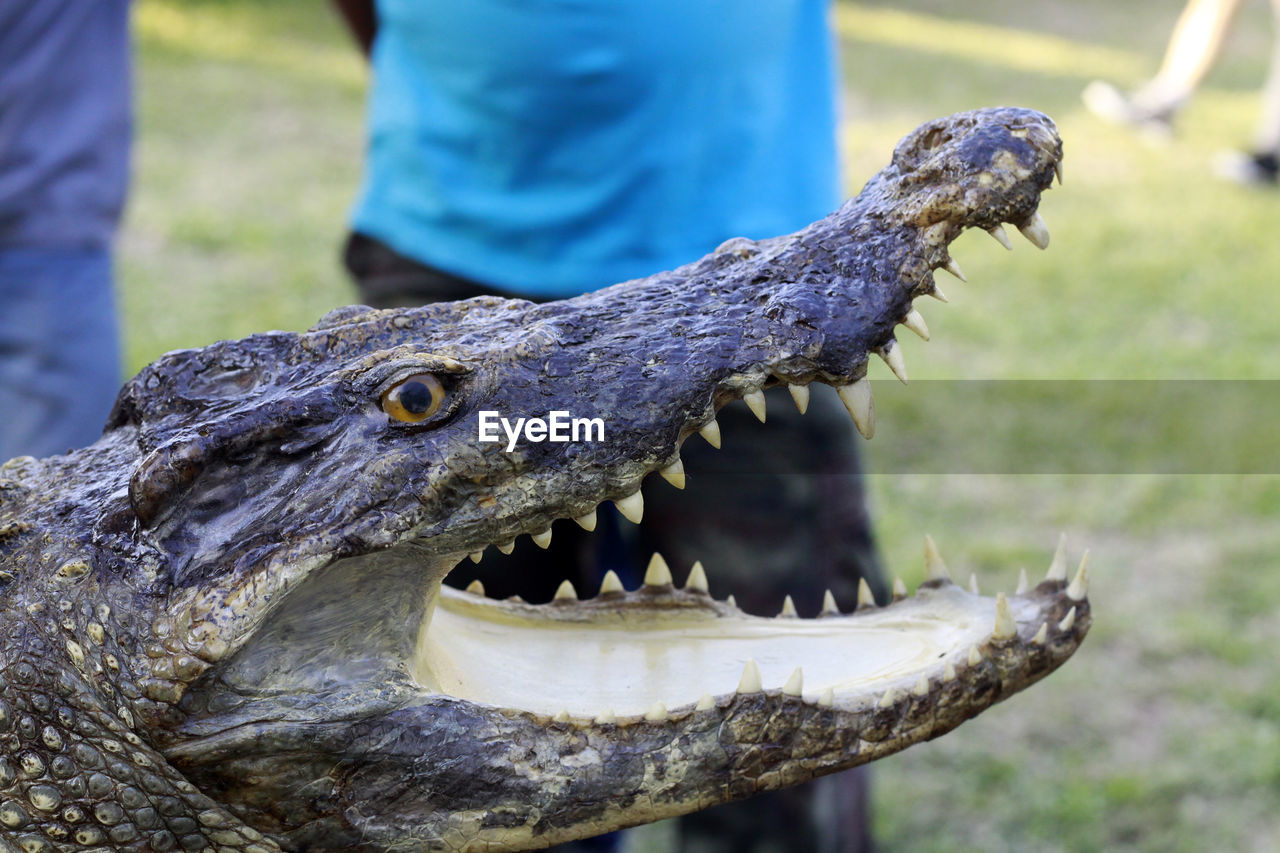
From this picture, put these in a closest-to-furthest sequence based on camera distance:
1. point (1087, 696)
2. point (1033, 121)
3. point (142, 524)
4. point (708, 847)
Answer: point (142, 524) < point (1033, 121) < point (708, 847) < point (1087, 696)

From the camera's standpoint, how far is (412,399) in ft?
4.51

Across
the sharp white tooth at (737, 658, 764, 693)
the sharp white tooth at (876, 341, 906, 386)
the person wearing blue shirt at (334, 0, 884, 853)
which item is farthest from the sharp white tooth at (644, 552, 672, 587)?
the person wearing blue shirt at (334, 0, 884, 853)

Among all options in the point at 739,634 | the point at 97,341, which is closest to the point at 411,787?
the point at 739,634

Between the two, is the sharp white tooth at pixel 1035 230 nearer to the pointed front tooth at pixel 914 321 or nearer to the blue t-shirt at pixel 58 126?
the pointed front tooth at pixel 914 321

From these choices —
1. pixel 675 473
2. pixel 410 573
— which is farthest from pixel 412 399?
pixel 675 473

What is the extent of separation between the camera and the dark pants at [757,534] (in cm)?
247

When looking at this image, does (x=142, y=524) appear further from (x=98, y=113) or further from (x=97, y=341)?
(x=98, y=113)

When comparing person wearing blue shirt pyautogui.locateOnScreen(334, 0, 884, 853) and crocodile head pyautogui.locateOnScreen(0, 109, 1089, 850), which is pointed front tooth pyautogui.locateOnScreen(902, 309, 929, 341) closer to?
crocodile head pyautogui.locateOnScreen(0, 109, 1089, 850)

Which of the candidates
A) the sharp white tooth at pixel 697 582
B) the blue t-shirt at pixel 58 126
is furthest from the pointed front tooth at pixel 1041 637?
the blue t-shirt at pixel 58 126

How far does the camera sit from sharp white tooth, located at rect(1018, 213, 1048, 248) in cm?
149

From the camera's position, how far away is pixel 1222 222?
26.3 feet

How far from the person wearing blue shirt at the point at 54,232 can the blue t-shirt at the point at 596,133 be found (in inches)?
29.5

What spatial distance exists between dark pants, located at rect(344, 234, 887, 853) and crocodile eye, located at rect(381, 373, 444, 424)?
109cm

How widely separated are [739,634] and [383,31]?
72.5 inches
